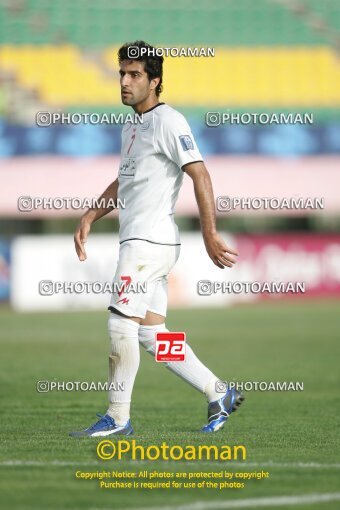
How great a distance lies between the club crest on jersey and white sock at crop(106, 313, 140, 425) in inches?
40.4

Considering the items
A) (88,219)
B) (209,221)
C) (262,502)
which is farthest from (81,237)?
(262,502)

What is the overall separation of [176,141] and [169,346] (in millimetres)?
1184

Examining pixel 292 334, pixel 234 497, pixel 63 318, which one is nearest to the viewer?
pixel 234 497

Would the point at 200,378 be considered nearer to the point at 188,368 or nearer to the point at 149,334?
the point at 188,368

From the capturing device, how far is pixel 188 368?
654cm

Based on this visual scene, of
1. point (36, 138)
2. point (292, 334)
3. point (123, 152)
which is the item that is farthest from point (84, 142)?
point (123, 152)

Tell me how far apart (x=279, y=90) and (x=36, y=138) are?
23.5 feet

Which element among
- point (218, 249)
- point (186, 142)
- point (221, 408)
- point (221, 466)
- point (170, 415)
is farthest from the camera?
point (170, 415)

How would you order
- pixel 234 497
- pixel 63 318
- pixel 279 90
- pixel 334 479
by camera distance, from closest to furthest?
pixel 234 497 → pixel 334 479 → pixel 63 318 → pixel 279 90

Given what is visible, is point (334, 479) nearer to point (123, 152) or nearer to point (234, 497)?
point (234, 497)

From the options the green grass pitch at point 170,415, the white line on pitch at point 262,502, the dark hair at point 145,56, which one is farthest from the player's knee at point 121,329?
the white line on pitch at point 262,502

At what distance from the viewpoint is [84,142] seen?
27.2 m

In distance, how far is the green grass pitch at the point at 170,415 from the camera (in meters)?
4.76

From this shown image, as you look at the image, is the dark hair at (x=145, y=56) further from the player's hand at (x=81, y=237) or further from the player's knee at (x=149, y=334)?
the player's knee at (x=149, y=334)
